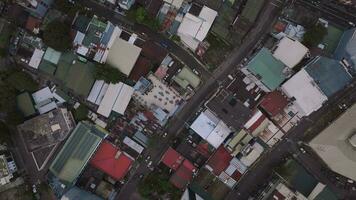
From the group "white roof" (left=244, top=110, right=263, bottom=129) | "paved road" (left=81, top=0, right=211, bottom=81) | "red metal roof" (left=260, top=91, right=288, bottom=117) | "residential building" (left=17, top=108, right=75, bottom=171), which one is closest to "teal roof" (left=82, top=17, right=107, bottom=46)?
"paved road" (left=81, top=0, right=211, bottom=81)

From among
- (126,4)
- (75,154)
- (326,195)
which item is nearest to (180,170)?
(75,154)

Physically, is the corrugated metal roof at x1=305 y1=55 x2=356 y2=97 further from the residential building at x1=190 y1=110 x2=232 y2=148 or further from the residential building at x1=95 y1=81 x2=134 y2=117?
the residential building at x1=95 y1=81 x2=134 y2=117

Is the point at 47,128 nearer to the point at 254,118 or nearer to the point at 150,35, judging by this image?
the point at 150,35

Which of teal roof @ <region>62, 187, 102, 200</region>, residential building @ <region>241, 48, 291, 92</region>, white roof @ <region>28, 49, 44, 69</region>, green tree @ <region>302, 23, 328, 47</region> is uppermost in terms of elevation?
green tree @ <region>302, 23, 328, 47</region>

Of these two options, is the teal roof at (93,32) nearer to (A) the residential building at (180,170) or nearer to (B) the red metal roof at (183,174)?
(A) the residential building at (180,170)

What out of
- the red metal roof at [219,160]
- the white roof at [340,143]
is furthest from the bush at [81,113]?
the white roof at [340,143]

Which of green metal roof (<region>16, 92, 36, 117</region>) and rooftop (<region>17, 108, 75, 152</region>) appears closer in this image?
rooftop (<region>17, 108, 75, 152</region>)

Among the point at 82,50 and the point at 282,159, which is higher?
the point at 282,159
